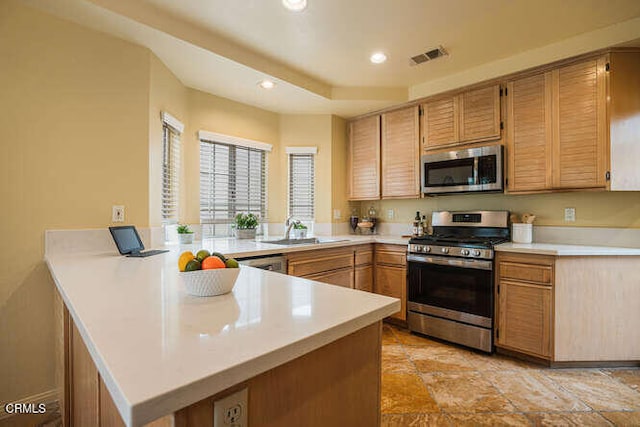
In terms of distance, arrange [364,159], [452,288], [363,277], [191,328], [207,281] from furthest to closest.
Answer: [364,159], [363,277], [452,288], [207,281], [191,328]

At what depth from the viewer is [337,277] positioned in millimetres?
2967

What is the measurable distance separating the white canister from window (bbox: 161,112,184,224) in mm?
3115

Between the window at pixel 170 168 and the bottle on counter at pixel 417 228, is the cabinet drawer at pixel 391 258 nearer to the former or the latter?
the bottle on counter at pixel 417 228

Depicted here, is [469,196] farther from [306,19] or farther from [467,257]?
[306,19]

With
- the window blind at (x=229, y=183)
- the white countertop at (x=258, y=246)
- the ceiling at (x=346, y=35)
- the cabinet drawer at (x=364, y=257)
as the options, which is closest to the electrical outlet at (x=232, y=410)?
the white countertop at (x=258, y=246)

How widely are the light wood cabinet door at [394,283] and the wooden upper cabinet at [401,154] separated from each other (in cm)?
83

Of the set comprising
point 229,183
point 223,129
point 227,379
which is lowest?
point 227,379

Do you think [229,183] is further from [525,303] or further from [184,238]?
[525,303]

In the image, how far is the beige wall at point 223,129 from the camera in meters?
3.03

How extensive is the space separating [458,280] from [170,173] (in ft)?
9.04

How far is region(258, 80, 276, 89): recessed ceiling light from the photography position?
289cm

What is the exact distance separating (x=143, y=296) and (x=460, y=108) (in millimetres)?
3118

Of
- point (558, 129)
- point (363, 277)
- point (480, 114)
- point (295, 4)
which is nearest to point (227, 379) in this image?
point (295, 4)

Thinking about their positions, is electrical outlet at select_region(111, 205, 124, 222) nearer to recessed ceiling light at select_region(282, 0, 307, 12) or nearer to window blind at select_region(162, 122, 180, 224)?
window blind at select_region(162, 122, 180, 224)
